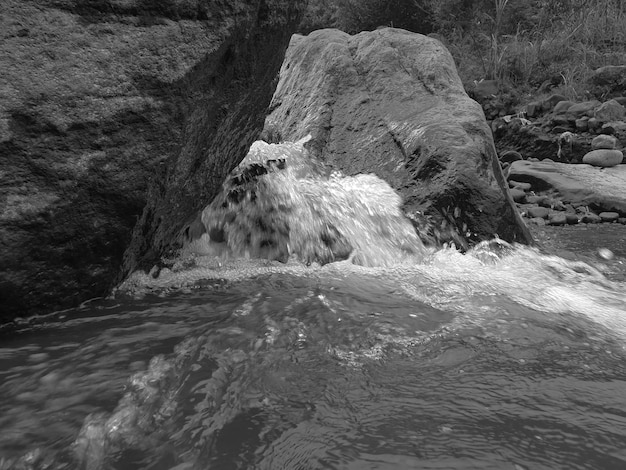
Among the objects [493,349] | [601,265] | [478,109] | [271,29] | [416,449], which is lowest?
[601,265]

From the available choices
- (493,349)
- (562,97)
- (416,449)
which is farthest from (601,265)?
(562,97)

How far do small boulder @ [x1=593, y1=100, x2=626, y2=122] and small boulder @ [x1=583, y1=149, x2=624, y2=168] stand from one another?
114cm

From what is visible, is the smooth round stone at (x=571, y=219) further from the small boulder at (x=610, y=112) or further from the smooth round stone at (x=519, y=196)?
the small boulder at (x=610, y=112)

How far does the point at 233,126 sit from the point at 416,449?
79.2 inches

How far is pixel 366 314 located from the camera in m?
2.37

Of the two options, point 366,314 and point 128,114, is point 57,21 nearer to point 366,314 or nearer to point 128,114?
point 128,114

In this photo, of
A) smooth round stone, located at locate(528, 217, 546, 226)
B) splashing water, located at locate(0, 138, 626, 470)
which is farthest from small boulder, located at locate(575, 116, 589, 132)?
splashing water, located at locate(0, 138, 626, 470)

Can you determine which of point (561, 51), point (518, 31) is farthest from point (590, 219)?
point (518, 31)

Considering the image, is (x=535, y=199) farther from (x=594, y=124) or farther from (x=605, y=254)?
(x=594, y=124)

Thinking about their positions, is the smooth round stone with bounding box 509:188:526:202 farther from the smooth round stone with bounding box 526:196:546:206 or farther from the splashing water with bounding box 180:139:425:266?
the splashing water with bounding box 180:139:425:266

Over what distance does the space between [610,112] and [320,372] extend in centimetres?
746

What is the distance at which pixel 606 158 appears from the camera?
671cm

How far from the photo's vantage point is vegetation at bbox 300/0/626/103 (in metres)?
9.71

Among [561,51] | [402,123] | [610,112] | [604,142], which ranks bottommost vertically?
[604,142]
